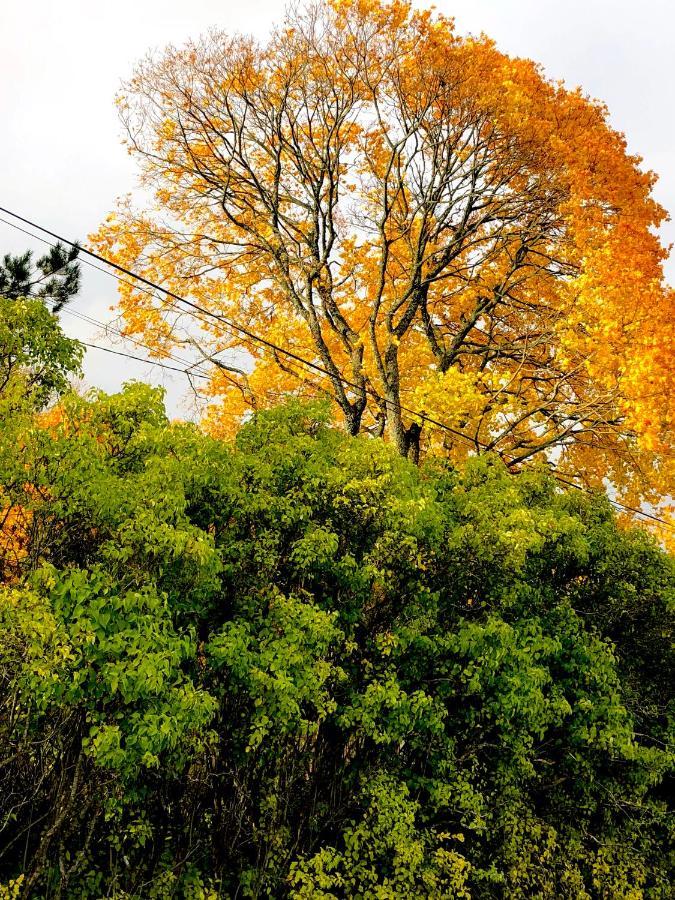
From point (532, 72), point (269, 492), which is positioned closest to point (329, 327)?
point (532, 72)

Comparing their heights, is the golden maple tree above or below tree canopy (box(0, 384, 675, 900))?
above

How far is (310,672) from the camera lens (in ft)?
23.7

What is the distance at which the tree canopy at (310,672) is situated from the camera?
20.3 feet

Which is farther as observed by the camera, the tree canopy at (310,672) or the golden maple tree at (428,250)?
the golden maple tree at (428,250)

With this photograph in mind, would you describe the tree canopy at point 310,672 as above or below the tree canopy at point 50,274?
below

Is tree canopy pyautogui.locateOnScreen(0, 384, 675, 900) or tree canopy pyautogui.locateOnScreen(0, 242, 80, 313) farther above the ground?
tree canopy pyautogui.locateOnScreen(0, 242, 80, 313)

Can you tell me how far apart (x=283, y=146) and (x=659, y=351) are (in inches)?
352

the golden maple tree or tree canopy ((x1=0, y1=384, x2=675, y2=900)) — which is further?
the golden maple tree

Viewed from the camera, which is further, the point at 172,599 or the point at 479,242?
the point at 479,242

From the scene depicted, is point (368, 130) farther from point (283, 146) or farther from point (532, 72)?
point (532, 72)

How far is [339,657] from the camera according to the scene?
9.04 m

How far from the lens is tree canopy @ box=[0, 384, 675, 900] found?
6.18 metres

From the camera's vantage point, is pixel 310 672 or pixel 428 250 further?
pixel 428 250

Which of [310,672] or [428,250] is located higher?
[428,250]
